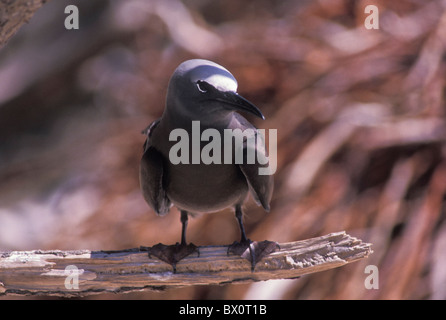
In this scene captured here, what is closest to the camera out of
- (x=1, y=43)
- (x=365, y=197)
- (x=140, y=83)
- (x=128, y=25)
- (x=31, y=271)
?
(x=1, y=43)

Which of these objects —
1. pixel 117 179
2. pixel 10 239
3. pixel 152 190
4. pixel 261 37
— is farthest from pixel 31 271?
pixel 261 37

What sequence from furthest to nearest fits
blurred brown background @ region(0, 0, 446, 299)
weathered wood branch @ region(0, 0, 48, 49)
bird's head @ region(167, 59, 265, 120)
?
blurred brown background @ region(0, 0, 446, 299), bird's head @ region(167, 59, 265, 120), weathered wood branch @ region(0, 0, 48, 49)

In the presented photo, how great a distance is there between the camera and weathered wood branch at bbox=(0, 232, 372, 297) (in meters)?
2.75

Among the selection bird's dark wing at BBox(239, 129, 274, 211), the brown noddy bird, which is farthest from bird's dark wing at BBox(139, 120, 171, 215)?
bird's dark wing at BBox(239, 129, 274, 211)

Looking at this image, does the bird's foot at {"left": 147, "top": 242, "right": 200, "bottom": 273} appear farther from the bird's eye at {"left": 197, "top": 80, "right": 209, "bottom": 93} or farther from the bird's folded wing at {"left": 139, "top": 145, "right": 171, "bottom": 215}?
the bird's eye at {"left": 197, "top": 80, "right": 209, "bottom": 93}

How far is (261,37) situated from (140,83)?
4.43 feet

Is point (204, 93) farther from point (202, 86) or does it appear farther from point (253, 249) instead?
point (253, 249)

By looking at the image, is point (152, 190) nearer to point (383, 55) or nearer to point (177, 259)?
point (177, 259)

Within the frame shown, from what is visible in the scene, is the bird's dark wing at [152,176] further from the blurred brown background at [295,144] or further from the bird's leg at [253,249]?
the blurred brown background at [295,144]

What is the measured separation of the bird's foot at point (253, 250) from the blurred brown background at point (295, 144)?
1.63m

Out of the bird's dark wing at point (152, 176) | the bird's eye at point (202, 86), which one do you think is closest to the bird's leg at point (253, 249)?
the bird's dark wing at point (152, 176)

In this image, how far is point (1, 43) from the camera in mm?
2576

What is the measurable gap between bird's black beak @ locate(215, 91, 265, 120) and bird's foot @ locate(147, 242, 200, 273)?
2.47 ft

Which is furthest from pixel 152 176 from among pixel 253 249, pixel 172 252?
pixel 253 249
